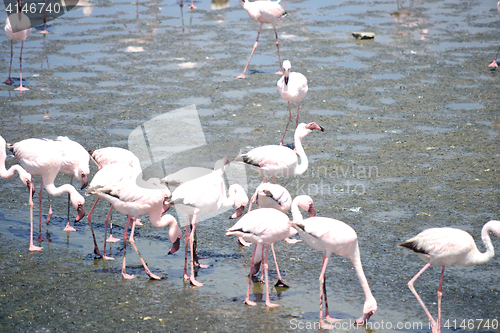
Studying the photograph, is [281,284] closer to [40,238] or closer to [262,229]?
[262,229]

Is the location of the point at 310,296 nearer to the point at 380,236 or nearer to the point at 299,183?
the point at 380,236

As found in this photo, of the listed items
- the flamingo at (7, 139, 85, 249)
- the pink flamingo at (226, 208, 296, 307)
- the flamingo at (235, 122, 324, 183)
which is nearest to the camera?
the pink flamingo at (226, 208, 296, 307)

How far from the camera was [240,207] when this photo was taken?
17.4ft

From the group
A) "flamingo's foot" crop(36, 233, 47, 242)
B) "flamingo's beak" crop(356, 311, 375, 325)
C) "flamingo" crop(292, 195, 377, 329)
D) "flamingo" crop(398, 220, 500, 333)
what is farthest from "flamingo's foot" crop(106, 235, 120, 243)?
"flamingo" crop(398, 220, 500, 333)

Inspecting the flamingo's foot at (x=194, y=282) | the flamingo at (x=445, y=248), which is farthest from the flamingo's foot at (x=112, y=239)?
the flamingo at (x=445, y=248)

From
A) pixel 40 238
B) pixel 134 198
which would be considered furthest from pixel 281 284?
pixel 40 238

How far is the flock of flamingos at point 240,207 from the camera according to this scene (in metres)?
4.49

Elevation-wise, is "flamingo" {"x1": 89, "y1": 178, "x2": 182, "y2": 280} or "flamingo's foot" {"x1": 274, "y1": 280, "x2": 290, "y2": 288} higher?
"flamingo" {"x1": 89, "y1": 178, "x2": 182, "y2": 280}

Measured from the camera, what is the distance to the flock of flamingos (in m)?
4.49

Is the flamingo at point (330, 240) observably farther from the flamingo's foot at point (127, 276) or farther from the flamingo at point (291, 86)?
the flamingo at point (291, 86)

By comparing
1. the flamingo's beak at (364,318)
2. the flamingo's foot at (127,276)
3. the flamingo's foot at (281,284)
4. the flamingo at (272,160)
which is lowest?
the flamingo's foot at (281,284)

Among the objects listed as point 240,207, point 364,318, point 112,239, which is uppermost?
point 240,207

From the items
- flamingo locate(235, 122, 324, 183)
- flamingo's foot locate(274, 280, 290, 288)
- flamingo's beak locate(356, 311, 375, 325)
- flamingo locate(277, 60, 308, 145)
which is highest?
flamingo locate(277, 60, 308, 145)

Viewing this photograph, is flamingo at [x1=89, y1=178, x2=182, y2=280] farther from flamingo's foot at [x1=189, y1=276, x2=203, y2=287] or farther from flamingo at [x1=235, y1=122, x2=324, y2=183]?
flamingo at [x1=235, y1=122, x2=324, y2=183]
